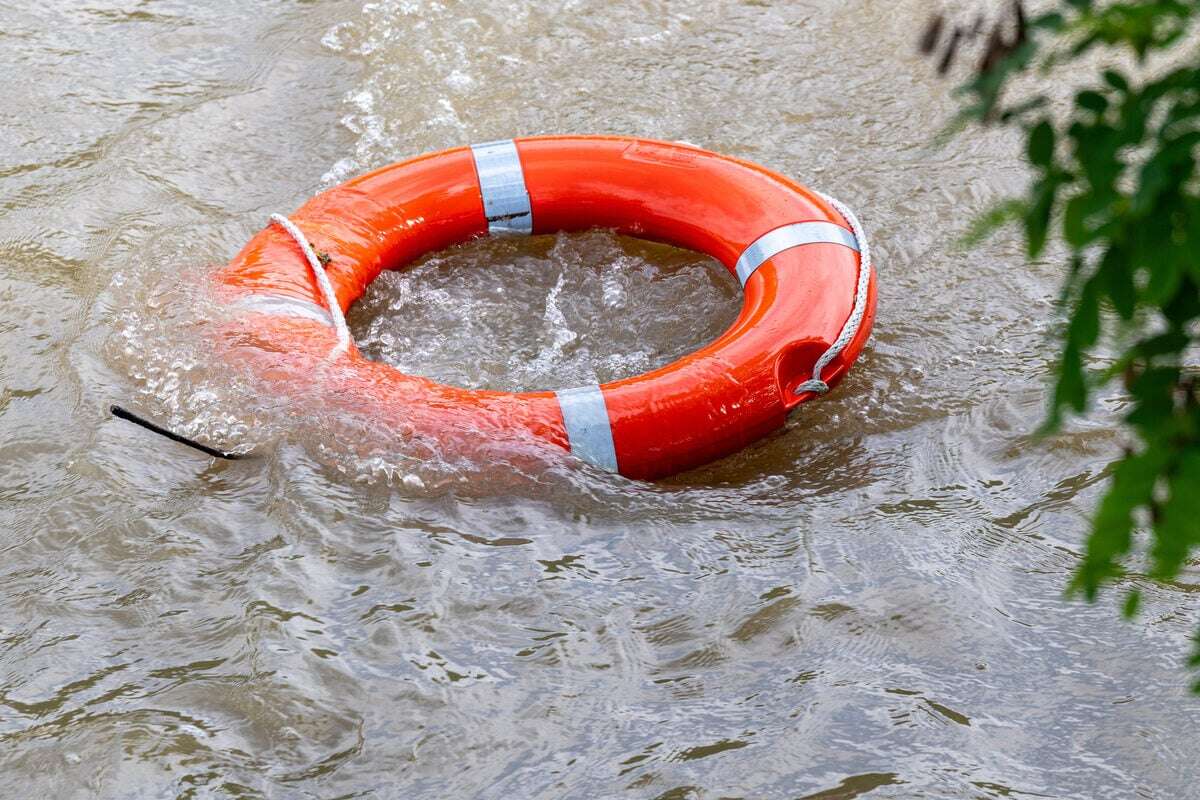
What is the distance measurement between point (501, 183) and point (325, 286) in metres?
0.76

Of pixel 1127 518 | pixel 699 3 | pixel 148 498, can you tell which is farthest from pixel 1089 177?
pixel 699 3

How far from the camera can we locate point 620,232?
14.5ft

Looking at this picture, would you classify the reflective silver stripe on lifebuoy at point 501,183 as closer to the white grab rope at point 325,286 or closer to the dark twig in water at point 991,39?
the white grab rope at point 325,286

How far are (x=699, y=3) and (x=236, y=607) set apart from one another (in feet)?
12.8

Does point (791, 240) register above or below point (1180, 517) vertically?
below

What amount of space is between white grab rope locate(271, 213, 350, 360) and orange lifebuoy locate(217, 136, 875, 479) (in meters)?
0.03

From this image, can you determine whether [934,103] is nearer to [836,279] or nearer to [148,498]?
[836,279]

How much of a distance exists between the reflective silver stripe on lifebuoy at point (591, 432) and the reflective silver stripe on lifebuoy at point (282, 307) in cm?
88

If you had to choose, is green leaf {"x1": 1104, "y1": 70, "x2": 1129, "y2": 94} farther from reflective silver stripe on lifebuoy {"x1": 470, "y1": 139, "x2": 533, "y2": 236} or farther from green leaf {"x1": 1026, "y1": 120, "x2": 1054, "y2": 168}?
reflective silver stripe on lifebuoy {"x1": 470, "y1": 139, "x2": 533, "y2": 236}

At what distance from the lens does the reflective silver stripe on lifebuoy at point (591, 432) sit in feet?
11.3

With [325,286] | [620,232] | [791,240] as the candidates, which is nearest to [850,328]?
[791,240]

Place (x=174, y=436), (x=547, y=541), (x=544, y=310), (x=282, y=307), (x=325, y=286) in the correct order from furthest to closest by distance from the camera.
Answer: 1. (x=544, y=310)
2. (x=325, y=286)
3. (x=282, y=307)
4. (x=174, y=436)
5. (x=547, y=541)

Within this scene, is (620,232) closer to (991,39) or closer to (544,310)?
(544,310)

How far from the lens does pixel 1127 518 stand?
4.22ft
